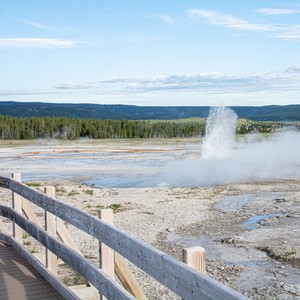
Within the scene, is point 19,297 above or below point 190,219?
above

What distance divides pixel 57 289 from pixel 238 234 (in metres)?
9.90

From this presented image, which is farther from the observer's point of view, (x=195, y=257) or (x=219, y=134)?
(x=219, y=134)

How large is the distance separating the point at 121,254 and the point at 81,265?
39.1 inches

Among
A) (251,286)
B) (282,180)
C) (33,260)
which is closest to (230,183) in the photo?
(282,180)

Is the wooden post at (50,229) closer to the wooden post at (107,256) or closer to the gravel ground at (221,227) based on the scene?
the gravel ground at (221,227)

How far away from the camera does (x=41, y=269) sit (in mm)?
6605

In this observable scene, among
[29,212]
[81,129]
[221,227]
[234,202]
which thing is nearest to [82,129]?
[81,129]

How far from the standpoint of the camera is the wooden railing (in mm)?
3178

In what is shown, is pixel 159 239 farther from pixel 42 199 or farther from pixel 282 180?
pixel 282 180

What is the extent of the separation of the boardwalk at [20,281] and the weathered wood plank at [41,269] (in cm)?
6

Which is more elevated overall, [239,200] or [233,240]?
[233,240]

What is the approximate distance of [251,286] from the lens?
33.0 feet

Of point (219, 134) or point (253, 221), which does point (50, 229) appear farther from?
point (219, 134)

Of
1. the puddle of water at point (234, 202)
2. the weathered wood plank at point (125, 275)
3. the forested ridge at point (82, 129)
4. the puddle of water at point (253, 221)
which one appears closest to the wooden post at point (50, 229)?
the weathered wood plank at point (125, 275)
